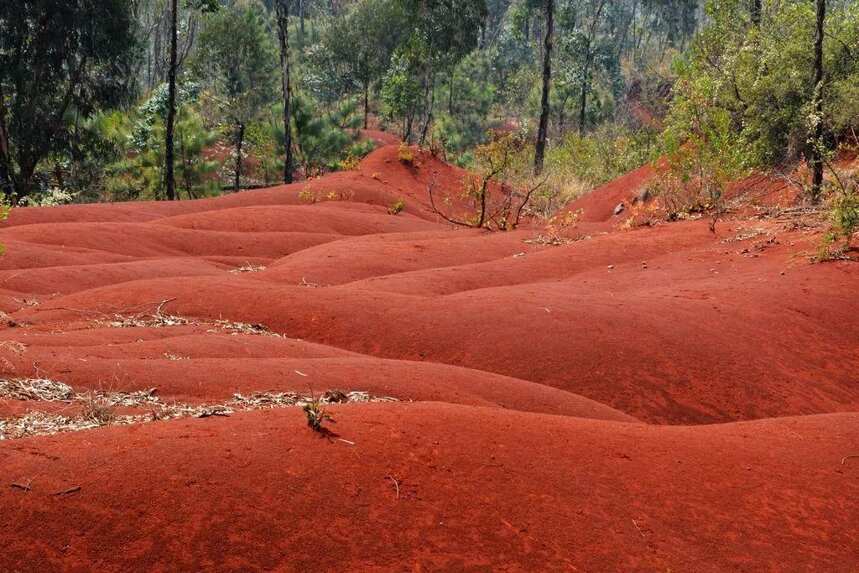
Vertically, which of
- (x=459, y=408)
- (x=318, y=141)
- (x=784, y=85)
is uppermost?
(x=784, y=85)

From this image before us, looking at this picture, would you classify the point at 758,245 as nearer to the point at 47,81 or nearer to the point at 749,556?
the point at 749,556

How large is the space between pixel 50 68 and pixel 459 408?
84.1ft

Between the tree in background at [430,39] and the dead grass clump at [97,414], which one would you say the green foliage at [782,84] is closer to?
the dead grass clump at [97,414]

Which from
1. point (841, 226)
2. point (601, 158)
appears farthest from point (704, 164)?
point (601, 158)

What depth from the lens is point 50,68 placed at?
2623 cm

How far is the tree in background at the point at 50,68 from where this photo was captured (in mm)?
25234

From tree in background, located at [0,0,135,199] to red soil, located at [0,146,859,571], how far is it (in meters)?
13.7

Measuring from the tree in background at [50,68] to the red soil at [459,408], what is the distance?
1368cm

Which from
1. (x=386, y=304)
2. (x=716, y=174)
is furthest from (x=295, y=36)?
(x=386, y=304)

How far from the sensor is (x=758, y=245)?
11.7 m

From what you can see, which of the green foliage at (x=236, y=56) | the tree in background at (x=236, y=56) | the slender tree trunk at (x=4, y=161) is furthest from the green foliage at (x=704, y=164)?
the tree in background at (x=236, y=56)

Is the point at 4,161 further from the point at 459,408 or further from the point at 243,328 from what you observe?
the point at 459,408

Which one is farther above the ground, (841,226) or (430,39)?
(430,39)

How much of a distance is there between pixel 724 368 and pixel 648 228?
6.90m
